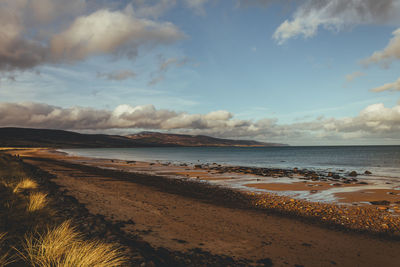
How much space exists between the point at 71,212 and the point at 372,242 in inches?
491

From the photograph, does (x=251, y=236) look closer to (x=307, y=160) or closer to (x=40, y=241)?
(x=40, y=241)

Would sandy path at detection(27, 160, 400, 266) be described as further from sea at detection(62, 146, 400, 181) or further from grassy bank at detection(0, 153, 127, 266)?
sea at detection(62, 146, 400, 181)

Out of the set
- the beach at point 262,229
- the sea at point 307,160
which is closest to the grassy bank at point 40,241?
the beach at point 262,229

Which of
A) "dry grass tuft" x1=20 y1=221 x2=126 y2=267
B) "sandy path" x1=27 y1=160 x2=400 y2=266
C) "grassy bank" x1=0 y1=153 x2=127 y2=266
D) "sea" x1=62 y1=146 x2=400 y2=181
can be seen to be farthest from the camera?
"sea" x1=62 y1=146 x2=400 y2=181

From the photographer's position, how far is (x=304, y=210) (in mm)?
12648

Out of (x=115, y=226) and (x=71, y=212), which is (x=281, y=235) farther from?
(x=71, y=212)

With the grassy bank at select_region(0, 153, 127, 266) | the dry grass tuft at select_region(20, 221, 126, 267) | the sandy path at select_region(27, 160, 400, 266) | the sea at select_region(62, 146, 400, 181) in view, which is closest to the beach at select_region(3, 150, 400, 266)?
the sandy path at select_region(27, 160, 400, 266)

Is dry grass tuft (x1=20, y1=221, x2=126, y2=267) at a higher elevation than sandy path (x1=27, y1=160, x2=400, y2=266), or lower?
higher

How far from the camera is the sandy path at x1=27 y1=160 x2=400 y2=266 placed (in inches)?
281

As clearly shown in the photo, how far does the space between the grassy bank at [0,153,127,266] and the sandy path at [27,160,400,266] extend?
2096mm

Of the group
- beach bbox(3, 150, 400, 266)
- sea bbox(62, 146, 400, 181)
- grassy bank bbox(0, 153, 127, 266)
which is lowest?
sea bbox(62, 146, 400, 181)

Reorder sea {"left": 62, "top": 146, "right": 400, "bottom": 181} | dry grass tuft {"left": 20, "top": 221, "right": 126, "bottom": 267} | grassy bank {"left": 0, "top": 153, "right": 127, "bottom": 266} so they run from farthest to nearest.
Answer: sea {"left": 62, "top": 146, "right": 400, "bottom": 181} → grassy bank {"left": 0, "top": 153, "right": 127, "bottom": 266} → dry grass tuft {"left": 20, "top": 221, "right": 126, "bottom": 267}

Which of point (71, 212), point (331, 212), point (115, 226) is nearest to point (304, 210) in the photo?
point (331, 212)

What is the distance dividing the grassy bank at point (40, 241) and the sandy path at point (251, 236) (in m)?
2.10
